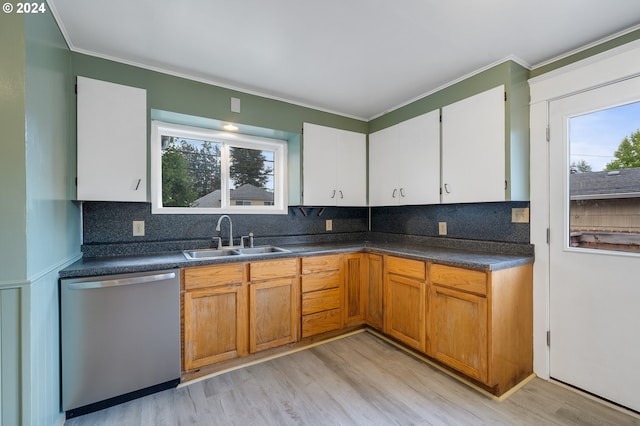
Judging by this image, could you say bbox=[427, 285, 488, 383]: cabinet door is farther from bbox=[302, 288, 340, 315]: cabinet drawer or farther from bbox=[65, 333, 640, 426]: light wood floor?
bbox=[302, 288, 340, 315]: cabinet drawer

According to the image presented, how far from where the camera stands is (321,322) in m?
2.61

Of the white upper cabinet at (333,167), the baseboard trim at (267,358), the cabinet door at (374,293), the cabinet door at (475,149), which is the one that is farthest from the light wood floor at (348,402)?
the white upper cabinet at (333,167)

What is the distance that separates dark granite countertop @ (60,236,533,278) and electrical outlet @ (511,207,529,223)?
0.20 meters

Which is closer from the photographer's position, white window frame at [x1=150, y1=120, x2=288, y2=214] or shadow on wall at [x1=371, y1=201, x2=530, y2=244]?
shadow on wall at [x1=371, y1=201, x2=530, y2=244]

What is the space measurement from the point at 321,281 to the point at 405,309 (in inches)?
30.9

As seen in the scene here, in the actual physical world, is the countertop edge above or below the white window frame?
below

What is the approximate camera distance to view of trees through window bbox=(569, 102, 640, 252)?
Answer: 1.72 metres

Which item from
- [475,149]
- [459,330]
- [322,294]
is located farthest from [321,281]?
[475,149]

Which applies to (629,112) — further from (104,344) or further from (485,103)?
(104,344)

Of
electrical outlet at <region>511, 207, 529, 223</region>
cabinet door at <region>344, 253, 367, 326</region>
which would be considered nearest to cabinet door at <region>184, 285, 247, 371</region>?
cabinet door at <region>344, 253, 367, 326</region>

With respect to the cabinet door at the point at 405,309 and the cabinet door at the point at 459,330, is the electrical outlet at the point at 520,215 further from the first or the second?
the cabinet door at the point at 405,309

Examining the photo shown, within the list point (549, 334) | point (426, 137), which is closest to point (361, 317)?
point (549, 334)

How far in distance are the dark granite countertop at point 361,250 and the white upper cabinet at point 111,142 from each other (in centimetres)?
47

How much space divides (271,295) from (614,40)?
9.71 ft
